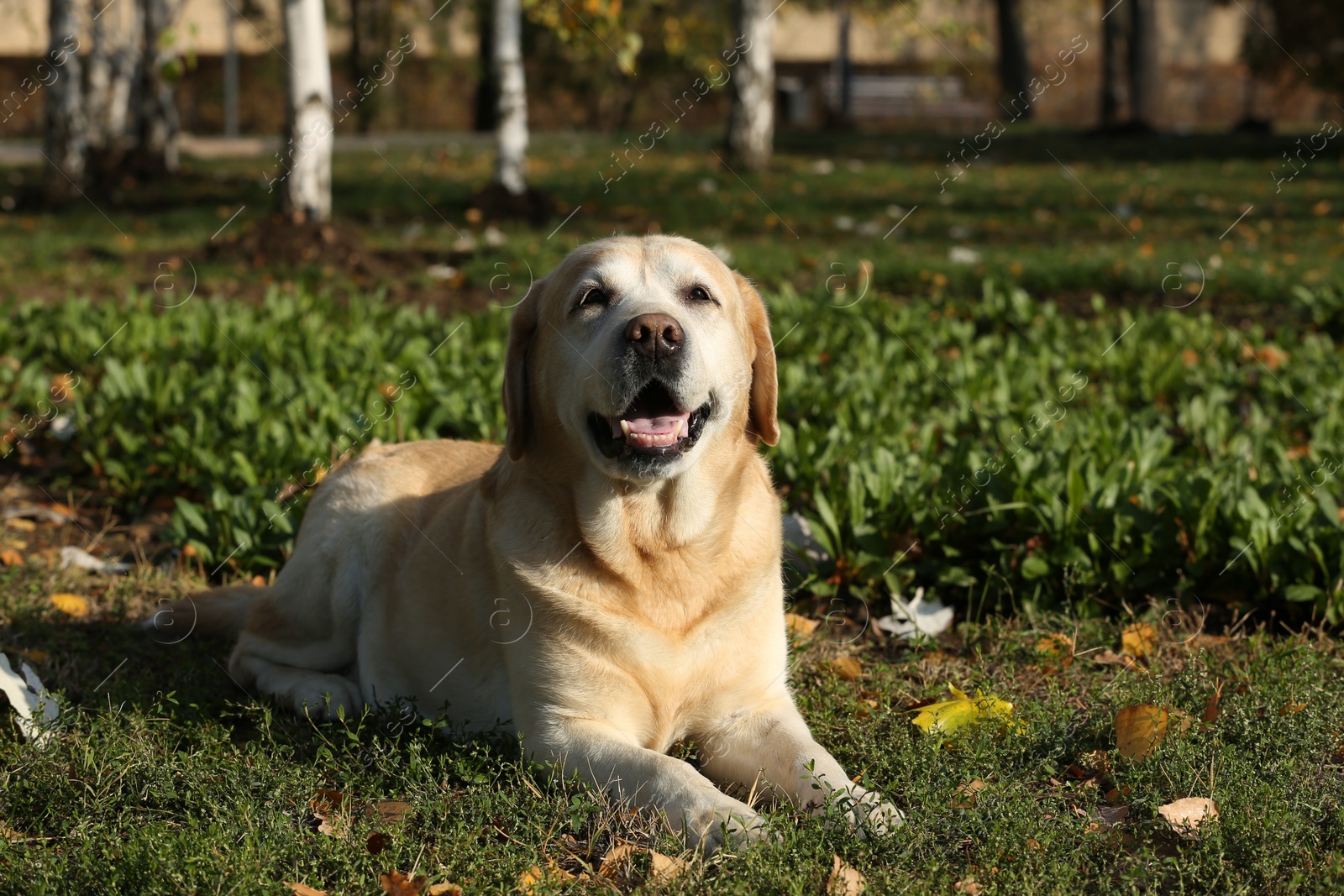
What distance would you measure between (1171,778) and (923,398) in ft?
11.9

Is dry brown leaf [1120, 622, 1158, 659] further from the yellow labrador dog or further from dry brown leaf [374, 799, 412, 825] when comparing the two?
dry brown leaf [374, 799, 412, 825]

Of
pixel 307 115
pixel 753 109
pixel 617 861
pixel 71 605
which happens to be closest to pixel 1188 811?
pixel 617 861

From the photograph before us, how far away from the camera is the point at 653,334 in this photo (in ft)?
10.4

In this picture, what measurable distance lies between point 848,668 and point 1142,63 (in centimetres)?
2150

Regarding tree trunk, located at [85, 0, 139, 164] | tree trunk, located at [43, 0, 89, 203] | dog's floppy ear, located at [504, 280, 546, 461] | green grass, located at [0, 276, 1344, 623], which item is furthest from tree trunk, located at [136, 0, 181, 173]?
dog's floppy ear, located at [504, 280, 546, 461]

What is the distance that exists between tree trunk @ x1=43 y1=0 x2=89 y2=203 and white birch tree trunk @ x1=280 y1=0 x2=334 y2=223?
167 inches

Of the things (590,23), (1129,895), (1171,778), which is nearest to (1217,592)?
(1171,778)

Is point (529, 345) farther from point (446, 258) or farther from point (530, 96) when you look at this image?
point (530, 96)

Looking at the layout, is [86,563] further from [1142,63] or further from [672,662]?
[1142,63]

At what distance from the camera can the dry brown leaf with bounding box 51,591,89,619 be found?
4.48 metres

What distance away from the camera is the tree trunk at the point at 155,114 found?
54.5 feet

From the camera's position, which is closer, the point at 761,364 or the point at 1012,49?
the point at 761,364

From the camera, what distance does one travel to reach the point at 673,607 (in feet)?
10.9

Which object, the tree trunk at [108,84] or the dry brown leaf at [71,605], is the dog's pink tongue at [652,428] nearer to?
the dry brown leaf at [71,605]
